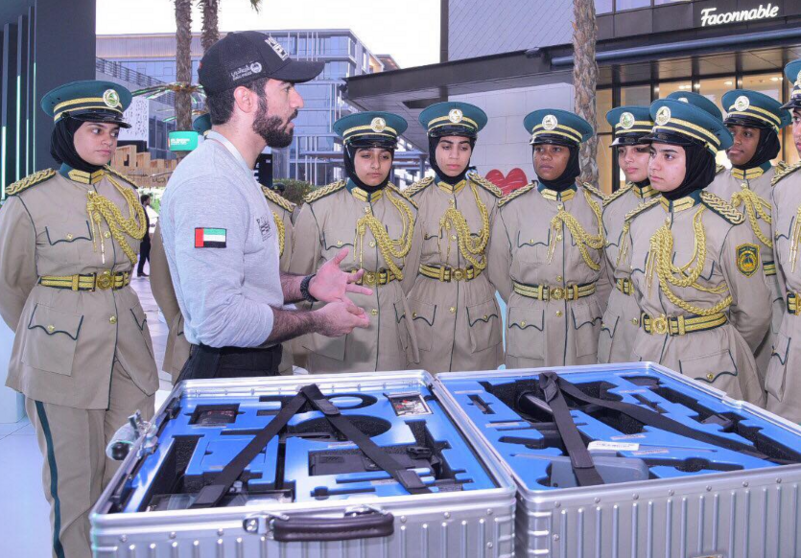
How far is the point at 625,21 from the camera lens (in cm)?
1570

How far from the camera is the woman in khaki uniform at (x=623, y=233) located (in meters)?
3.98

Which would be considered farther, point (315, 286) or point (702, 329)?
point (702, 329)

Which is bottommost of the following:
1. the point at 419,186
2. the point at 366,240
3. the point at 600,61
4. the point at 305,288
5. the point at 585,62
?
the point at 305,288

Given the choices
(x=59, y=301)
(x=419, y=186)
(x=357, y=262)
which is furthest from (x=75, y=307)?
(x=419, y=186)

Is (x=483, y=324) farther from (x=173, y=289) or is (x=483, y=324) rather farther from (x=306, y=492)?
(x=306, y=492)

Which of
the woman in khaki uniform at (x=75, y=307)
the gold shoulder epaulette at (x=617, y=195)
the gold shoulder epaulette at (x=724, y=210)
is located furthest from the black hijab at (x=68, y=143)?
the gold shoulder epaulette at (x=617, y=195)

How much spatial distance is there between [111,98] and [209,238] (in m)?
1.90

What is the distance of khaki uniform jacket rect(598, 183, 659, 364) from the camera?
13.0 feet

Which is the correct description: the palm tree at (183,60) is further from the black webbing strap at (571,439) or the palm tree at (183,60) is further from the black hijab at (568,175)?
the black webbing strap at (571,439)

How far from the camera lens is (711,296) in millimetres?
3033

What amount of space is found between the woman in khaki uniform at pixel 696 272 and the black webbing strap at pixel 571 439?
1.44m

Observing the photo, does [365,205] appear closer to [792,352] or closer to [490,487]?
[792,352]

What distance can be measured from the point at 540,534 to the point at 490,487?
11 centimetres

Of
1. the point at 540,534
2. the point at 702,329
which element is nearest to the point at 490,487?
the point at 540,534
